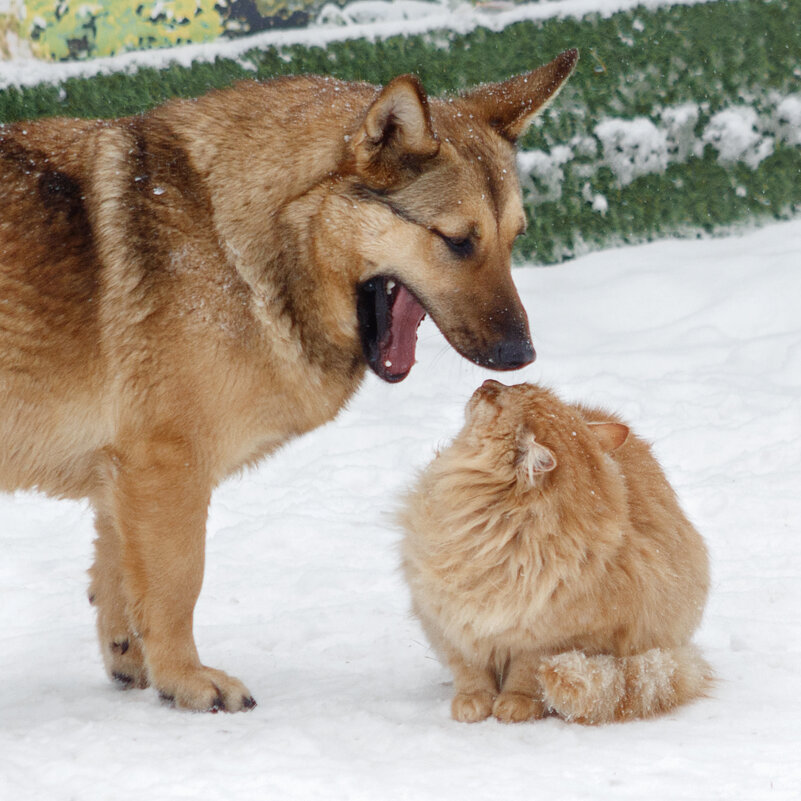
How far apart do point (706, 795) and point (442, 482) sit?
4.43ft

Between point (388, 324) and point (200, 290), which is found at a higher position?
point (200, 290)

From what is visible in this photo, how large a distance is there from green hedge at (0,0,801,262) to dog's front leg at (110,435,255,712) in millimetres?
4489

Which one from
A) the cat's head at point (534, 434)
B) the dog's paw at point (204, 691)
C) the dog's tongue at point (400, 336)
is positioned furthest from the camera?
the dog's tongue at point (400, 336)

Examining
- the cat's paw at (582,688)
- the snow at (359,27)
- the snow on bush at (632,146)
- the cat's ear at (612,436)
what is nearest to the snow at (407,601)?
the cat's paw at (582,688)

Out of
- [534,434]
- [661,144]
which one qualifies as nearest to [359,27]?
[661,144]

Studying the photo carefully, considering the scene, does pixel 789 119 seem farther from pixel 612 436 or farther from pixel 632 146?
pixel 612 436

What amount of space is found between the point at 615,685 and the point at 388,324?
54.0 inches

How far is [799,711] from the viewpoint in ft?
10.3

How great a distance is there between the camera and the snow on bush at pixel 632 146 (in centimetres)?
737

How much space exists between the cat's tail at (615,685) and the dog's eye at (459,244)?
4.21ft

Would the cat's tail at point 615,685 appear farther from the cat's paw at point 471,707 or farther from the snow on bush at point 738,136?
the snow on bush at point 738,136

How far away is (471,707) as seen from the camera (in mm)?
3285

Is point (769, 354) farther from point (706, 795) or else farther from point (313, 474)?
point (706, 795)

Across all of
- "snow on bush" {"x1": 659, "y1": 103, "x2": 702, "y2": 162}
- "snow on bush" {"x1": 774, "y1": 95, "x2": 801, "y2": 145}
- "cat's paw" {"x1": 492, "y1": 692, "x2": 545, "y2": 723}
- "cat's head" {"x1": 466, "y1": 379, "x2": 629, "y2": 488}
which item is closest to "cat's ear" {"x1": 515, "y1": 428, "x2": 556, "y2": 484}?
"cat's head" {"x1": 466, "y1": 379, "x2": 629, "y2": 488}
